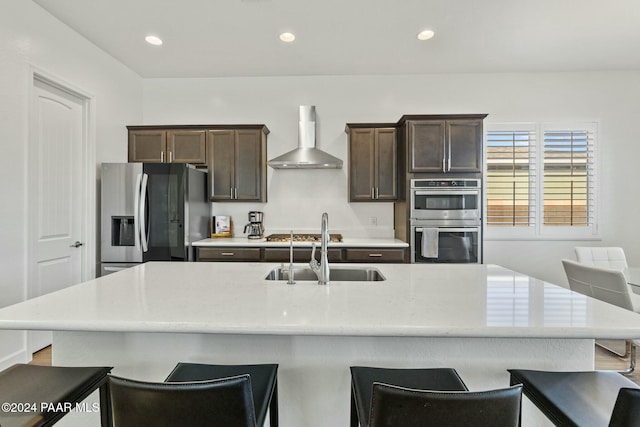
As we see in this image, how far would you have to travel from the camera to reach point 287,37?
10.3ft

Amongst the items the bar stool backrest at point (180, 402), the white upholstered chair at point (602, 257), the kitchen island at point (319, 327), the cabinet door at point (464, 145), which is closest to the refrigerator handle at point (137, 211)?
the kitchen island at point (319, 327)

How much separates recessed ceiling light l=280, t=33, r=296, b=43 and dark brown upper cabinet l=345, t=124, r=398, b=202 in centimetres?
105

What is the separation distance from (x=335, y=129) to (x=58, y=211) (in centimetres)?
295

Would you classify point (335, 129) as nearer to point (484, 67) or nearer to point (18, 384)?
point (484, 67)

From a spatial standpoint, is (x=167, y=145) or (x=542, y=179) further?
(x=542, y=179)

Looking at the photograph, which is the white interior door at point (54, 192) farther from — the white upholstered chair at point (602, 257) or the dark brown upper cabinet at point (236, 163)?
the white upholstered chair at point (602, 257)

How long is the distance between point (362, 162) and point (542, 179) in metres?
2.22

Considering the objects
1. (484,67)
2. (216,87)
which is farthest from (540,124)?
(216,87)

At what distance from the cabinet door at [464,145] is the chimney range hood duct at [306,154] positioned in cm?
118

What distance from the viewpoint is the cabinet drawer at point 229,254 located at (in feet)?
11.3

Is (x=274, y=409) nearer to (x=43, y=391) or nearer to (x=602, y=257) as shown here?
(x=43, y=391)

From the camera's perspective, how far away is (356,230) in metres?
4.04

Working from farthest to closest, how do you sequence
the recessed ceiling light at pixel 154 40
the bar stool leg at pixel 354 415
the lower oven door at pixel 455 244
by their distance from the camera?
the lower oven door at pixel 455 244
the recessed ceiling light at pixel 154 40
the bar stool leg at pixel 354 415

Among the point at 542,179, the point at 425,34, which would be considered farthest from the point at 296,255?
the point at 542,179
